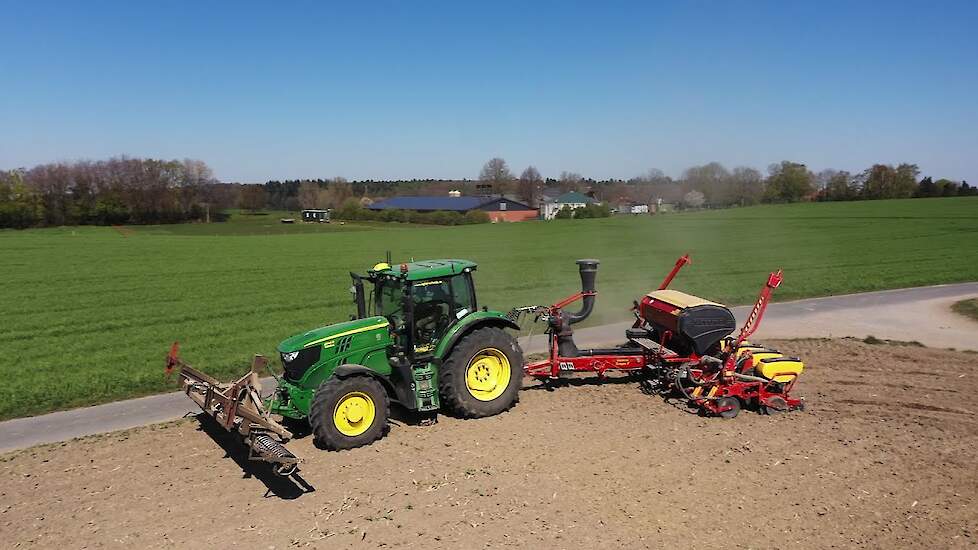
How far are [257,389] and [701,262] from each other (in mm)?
29642

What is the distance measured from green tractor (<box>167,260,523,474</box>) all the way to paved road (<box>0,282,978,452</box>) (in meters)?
1.69

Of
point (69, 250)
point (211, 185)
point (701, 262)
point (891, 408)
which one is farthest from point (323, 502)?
point (211, 185)

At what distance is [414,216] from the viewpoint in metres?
96.5

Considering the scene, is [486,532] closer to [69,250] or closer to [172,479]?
[172,479]

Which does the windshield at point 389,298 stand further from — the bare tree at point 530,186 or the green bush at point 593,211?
the bare tree at point 530,186

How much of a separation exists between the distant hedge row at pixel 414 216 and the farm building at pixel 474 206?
659cm

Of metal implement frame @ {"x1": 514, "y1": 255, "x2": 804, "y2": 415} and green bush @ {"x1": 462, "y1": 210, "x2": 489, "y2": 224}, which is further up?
green bush @ {"x1": 462, "y1": 210, "x2": 489, "y2": 224}

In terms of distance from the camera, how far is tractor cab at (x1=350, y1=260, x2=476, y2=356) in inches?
391

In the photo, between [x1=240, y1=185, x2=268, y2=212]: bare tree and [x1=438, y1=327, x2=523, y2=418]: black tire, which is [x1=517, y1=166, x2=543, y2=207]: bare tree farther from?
[x1=438, y1=327, x2=523, y2=418]: black tire

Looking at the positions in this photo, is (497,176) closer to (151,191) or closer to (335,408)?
(151,191)

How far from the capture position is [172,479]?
333 inches

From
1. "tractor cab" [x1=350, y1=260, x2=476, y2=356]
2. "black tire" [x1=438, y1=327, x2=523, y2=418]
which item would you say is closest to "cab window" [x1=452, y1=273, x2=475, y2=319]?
"tractor cab" [x1=350, y1=260, x2=476, y2=356]

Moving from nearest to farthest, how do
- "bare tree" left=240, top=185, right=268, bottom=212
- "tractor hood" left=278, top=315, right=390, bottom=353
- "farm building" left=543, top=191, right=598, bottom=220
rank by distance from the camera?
1. "tractor hood" left=278, top=315, right=390, bottom=353
2. "farm building" left=543, top=191, right=598, bottom=220
3. "bare tree" left=240, top=185, right=268, bottom=212

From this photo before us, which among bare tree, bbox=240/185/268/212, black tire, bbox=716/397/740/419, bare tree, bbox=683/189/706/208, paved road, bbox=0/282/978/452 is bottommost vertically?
paved road, bbox=0/282/978/452
